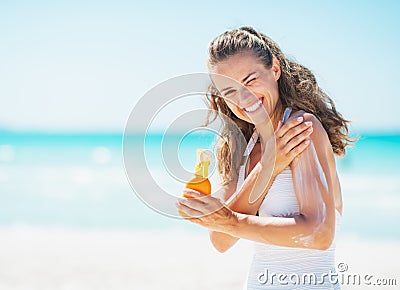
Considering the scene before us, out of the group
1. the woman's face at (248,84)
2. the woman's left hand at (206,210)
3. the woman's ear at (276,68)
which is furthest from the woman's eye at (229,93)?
the woman's left hand at (206,210)

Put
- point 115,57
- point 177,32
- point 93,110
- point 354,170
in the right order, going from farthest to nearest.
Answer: point 93,110 → point 115,57 → point 177,32 → point 354,170

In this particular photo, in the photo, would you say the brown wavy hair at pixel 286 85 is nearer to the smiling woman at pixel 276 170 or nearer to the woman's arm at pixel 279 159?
the smiling woman at pixel 276 170

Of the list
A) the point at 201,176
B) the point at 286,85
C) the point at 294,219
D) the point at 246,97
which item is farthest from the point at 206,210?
the point at 286,85

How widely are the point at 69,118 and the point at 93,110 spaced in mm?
1578

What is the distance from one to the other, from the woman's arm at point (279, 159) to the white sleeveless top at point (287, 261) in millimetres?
38

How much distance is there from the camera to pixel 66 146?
27984mm

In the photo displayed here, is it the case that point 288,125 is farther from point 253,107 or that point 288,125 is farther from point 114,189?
point 114,189

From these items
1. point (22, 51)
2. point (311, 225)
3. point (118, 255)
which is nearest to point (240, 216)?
point (311, 225)

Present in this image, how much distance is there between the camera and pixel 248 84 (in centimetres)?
249

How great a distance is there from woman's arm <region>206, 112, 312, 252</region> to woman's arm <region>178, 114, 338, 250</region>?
0.17 feet

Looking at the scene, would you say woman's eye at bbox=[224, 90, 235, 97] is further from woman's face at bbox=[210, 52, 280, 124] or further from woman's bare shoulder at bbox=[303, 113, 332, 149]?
woman's bare shoulder at bbox=[303, 113, 332, 149]

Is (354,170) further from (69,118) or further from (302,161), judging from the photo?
(69,118)

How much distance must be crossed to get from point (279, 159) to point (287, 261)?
431 mm

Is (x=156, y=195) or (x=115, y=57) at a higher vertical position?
(x=115, y=57)
